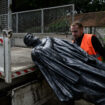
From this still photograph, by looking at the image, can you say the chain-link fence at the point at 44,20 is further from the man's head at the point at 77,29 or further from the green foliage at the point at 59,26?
the man's head at the point at 77,29

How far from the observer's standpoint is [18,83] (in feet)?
8.91

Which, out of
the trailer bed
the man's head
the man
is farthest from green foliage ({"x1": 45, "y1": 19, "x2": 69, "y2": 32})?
the man

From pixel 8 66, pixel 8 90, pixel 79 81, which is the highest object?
pixel 8 66

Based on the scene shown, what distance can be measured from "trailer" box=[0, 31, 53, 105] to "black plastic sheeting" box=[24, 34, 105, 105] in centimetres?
30

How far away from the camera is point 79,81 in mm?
2424

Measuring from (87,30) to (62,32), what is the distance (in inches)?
43.0

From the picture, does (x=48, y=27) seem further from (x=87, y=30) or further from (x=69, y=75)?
(x=69, y=75)

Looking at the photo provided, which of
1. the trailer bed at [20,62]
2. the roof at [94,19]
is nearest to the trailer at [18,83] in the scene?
the trailer bed at [20,62]

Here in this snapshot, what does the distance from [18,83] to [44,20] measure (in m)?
4.36

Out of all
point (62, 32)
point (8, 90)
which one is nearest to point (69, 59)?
point (8, 90)

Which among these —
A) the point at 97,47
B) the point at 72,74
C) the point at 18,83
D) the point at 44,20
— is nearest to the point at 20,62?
the point at 18,83

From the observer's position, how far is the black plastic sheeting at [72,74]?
2398mm

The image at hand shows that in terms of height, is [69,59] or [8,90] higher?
[69,59]

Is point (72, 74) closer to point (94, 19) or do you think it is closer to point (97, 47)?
point (97, 47)
